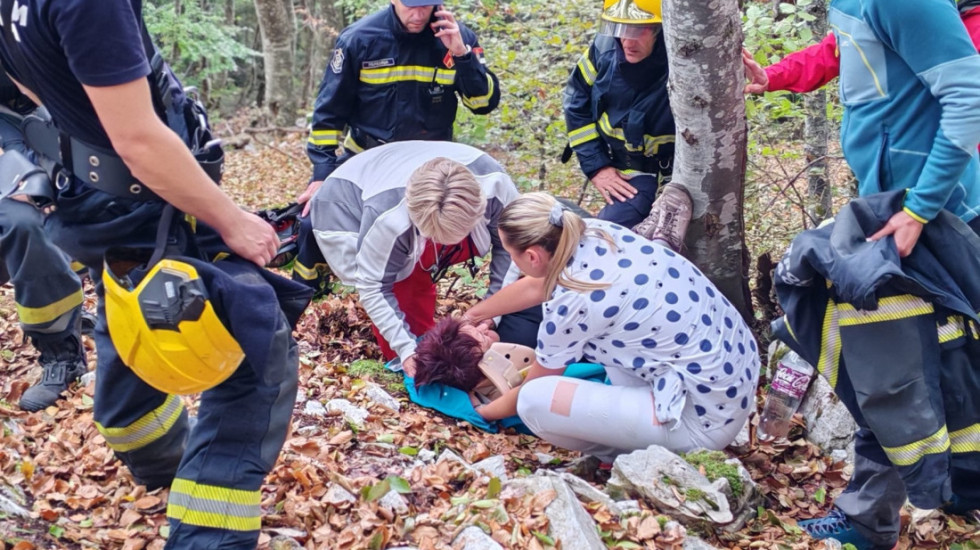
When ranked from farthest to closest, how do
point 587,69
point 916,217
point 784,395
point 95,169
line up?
point 587,69
point 784,395
point 916,217
point 95,169

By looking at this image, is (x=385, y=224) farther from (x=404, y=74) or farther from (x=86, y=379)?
(x=86, y=379)

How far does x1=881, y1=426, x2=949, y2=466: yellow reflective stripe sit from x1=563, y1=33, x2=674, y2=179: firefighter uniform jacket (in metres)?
2.36

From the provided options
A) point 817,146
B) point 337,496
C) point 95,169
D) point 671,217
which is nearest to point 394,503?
point 337,496

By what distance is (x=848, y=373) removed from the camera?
311 centimetres

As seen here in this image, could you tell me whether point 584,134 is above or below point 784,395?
above

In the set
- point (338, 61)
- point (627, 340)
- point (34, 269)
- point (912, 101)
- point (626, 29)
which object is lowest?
point (34, 269)

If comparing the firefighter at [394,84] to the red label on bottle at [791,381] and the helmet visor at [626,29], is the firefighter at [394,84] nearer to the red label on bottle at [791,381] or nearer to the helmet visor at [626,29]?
the helmet visor at [626,29]

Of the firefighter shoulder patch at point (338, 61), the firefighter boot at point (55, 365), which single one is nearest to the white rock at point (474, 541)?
the firefighter boot at point (55, 365)

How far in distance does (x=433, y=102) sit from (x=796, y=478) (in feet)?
10.1

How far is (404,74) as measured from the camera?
5117 mm

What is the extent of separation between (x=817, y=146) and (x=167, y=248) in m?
4.38

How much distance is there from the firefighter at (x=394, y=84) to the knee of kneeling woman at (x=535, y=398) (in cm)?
193

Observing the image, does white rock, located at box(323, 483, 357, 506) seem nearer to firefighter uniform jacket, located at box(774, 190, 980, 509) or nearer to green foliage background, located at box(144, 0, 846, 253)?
firefighter uniform jacket, located at box(774, 190, 980, 509)

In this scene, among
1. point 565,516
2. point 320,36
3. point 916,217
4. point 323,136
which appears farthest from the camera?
point 320,36
